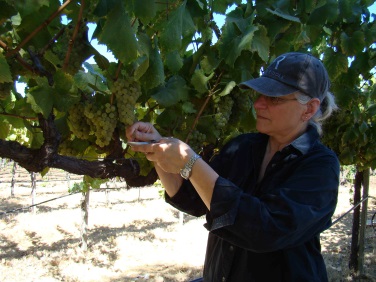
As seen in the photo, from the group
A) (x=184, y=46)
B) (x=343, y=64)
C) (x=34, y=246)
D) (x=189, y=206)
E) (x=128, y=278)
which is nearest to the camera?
(x=189, y=206)

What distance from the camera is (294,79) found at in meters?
1.52

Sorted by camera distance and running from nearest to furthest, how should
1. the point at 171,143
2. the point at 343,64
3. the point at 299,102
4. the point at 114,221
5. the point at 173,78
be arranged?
1. the point at 171,143
2. the point at 299,102
3. the point at 173,78
4. the point at 343,64
5. the point at 114,221

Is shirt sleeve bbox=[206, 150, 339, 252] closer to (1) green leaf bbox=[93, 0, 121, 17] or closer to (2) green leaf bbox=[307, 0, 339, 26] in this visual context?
(1) green leaf bbox=[93, 0, 121, 17]

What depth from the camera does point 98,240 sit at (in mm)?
11555

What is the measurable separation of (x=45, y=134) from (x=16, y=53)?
0.32 m

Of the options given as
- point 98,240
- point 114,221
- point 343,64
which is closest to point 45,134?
point 343,64

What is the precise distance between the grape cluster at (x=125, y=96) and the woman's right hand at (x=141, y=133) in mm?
43

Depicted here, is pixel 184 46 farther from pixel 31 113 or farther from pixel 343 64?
pixel 343 64

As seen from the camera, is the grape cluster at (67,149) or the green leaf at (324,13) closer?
the grape cluster at (67,149)

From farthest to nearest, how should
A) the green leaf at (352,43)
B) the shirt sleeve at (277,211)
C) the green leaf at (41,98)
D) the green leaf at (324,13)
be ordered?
the green leaf at (352,43), the green leaf at (324,13), the green leaf at (41,98), the shirt sleeve at (277,211)

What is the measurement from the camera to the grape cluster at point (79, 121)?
171cm

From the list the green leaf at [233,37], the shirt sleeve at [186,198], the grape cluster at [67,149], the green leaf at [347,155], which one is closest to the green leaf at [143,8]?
the green leaf at [233,37]

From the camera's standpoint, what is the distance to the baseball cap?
1518 mm

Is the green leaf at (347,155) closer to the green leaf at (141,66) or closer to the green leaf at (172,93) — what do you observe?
the green leaf at (172,93)
